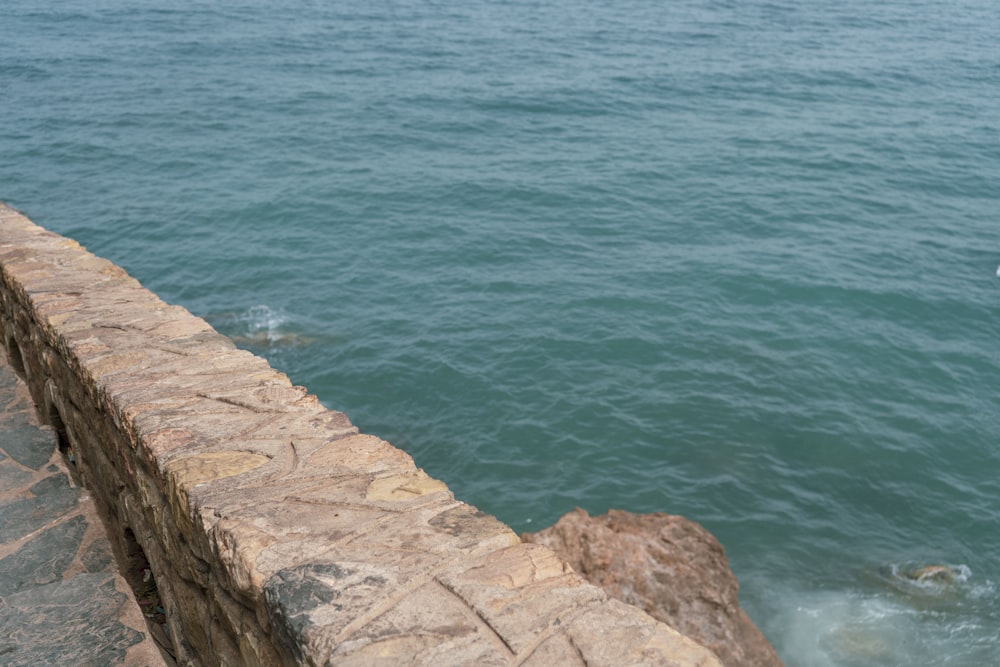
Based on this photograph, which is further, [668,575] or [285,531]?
[668,575]

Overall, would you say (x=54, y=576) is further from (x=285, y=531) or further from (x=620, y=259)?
(x=620, y=259)

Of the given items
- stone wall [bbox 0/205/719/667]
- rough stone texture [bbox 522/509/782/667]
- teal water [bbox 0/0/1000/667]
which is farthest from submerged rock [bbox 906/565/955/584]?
stone wall [bbox 0/205/719/667]

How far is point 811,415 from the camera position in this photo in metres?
14.1

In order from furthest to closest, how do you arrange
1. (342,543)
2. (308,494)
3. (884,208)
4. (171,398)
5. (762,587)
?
(884,208), (762,587), (171,398), (308,494), (342,543)

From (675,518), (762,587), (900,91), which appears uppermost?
(900,91)

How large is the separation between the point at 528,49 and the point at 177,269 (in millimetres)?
19404

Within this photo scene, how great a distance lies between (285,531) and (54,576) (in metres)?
2.34

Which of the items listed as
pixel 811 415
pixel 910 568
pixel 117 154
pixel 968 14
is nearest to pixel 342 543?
pixel 910 568

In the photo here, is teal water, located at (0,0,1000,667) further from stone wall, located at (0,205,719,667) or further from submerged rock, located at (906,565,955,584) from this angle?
stone wall, located at (0,205,719,667)

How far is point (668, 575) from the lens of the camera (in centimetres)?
803

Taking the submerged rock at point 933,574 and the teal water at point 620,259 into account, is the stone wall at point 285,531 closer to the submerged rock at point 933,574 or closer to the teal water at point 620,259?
the teal water at point 620,259

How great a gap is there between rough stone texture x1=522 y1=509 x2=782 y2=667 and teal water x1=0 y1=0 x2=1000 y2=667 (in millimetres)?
2864

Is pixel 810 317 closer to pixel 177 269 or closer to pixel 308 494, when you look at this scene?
pixel 177 269

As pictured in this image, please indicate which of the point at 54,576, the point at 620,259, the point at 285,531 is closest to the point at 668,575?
the point at 54,576
